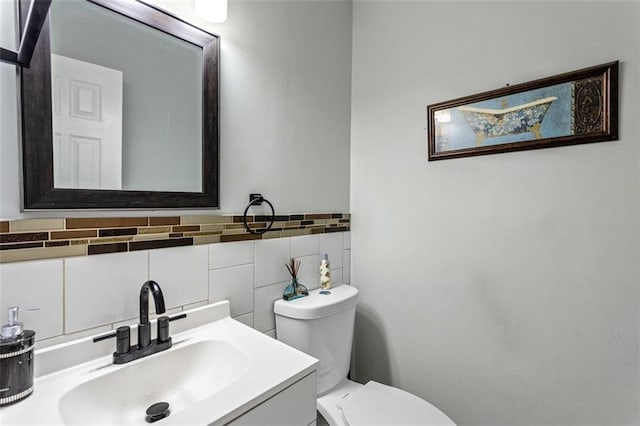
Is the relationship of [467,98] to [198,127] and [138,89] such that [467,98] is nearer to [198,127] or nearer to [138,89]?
[198,127]

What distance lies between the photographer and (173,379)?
2.89ft

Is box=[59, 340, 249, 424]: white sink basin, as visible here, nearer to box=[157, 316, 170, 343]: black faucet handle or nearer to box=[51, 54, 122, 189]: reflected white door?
box=[157, 316, 170, 343]: black faucet handle

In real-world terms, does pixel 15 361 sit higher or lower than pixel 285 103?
lower

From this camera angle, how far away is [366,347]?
1.66m

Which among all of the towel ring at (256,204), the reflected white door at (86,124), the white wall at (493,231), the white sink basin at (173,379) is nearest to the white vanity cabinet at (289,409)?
the white sink basin at (173,379)

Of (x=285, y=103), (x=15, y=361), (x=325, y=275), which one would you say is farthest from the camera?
(x=325, y=275)

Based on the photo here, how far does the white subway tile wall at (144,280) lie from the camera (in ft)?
2.48

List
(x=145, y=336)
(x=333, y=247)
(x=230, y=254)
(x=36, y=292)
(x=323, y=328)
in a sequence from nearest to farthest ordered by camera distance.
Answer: (x=36, y=292) < (x=145, y=336) < (x=230, y=254) < (x=323, y=328) < (x=333, y=247)

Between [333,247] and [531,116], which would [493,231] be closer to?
[531,116]

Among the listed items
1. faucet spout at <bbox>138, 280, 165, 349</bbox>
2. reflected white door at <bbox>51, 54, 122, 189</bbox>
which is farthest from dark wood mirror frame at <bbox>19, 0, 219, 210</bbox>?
faucet spout at <bbox>138, 280, 165, 349</bbox>

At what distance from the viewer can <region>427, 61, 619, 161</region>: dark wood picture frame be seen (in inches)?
40.1

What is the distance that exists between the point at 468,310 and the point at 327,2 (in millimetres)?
1588

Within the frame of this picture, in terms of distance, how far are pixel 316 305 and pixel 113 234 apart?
741 mm

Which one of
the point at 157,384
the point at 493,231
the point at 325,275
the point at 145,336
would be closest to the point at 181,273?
the point at 145,336
